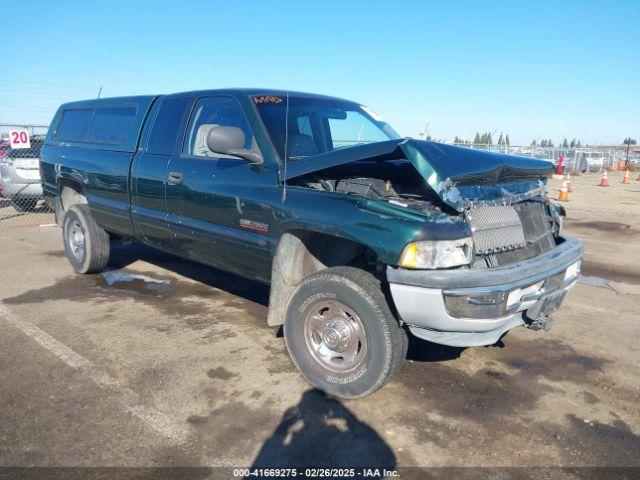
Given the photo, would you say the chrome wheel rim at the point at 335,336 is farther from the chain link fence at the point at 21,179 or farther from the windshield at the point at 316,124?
the chain link fence at the point at 21,179

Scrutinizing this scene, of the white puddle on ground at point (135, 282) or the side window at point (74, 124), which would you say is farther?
the side window at point (74, 124)

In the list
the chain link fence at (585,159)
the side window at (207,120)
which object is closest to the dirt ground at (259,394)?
the side window at (207,120)

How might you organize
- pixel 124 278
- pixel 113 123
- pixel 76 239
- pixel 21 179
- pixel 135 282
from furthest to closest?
pixel 21 179
pixel 76 239
pixel 124 278
pixel 135 282
pixel 113 123

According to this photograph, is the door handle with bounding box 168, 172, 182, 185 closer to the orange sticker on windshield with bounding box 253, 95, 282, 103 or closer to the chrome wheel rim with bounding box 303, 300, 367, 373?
the orange sticker on windshield with bounding box 253, 95, 282, 103

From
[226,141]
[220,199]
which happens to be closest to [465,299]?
[226,141]

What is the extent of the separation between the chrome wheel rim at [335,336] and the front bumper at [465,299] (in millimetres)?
371

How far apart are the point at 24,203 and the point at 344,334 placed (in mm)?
10172

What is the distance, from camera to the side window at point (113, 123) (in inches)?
199

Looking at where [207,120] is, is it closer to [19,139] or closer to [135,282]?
[135,282]

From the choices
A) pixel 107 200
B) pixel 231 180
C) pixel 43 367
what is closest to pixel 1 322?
pixel 43 367

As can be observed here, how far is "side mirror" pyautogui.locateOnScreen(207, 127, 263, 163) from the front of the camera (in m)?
3.51

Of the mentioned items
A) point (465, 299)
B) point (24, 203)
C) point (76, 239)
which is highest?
point (465, 299)

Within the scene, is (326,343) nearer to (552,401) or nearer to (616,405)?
(552,401)

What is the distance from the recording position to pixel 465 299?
2779mm
